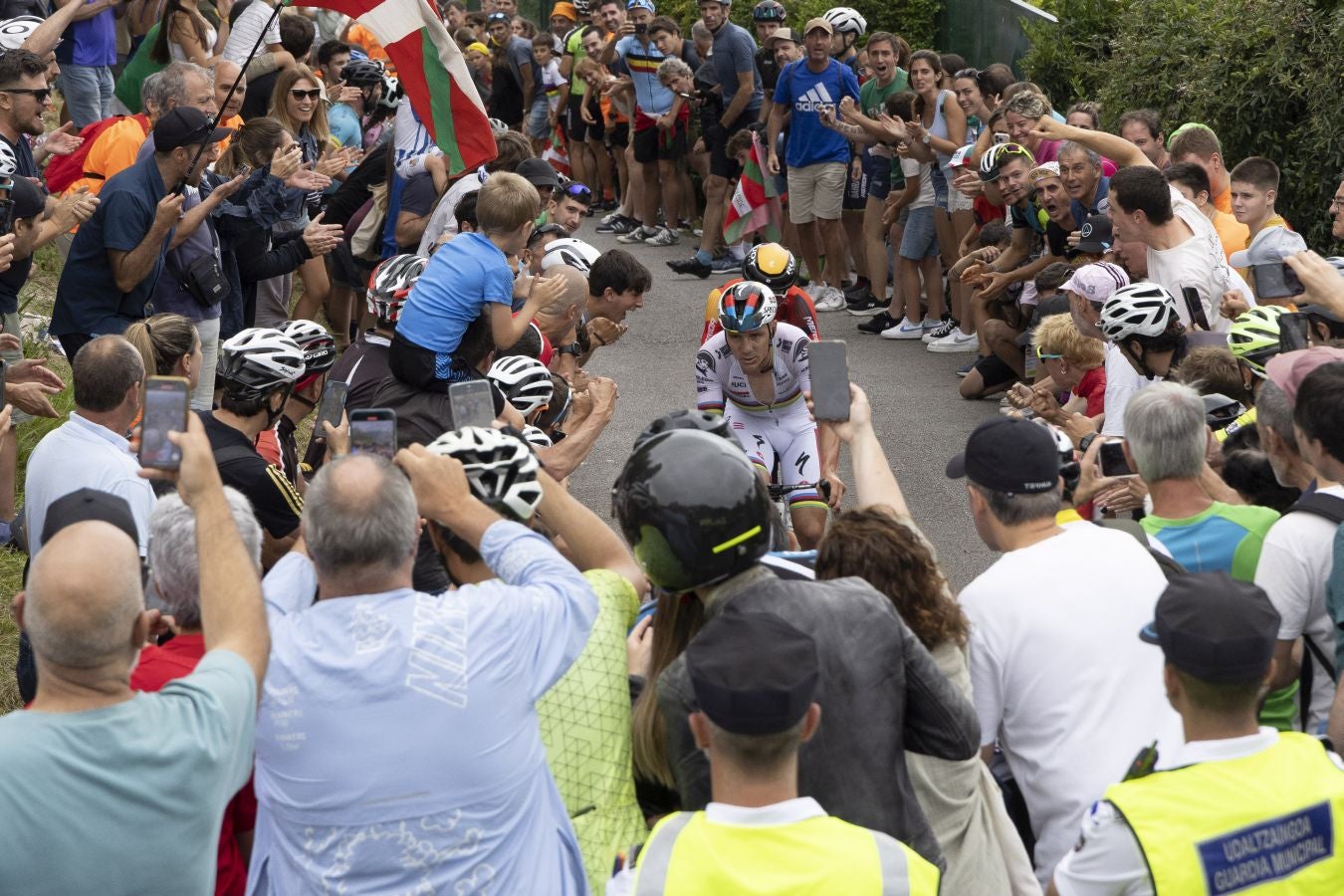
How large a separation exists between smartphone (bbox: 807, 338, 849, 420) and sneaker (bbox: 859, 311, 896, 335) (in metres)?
9.11

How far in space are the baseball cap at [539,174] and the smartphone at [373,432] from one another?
19.4ft

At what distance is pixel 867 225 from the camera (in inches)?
541

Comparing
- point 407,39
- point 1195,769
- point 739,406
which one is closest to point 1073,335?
point 739,406

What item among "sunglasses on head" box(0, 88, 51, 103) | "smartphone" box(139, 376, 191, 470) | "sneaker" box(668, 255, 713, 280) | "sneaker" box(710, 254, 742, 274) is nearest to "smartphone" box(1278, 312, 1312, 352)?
"smartphone" box(139, 376, 191, 470)

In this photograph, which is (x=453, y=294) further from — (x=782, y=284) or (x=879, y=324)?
(x=879, y=324)

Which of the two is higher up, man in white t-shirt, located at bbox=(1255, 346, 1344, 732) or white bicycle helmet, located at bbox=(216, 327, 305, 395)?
man in white t-shirt, located at bbox=(1255, 346, 1344, 732)

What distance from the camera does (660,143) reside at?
17.1 meters

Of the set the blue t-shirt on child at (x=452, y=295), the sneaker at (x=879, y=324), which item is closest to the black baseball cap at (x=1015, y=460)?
the blue t-shirt on child at (x=452, y=295)

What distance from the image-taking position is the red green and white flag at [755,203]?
1498cm

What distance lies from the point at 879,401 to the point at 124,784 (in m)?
9.46

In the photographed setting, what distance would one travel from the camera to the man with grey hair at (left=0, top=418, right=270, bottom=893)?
9.12ft

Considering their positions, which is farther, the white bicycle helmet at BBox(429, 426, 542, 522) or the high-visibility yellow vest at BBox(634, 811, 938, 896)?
the white bicycle helmet at BBox(429, 426, 542, 522)

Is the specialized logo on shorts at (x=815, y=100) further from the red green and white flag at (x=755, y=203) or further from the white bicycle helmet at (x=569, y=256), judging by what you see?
the white bicycle helmet at (x=569, y=256)

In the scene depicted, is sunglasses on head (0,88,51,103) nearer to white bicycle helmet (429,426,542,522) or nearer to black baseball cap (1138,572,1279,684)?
white bicycle helmet (429,426,542,522)
